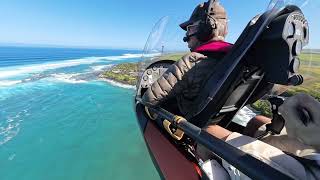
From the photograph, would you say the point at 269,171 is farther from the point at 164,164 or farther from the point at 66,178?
the point at 66,178

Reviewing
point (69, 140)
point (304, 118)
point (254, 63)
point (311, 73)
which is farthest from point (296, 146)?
point (69, 140)

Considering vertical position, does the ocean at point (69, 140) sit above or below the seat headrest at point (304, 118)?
below

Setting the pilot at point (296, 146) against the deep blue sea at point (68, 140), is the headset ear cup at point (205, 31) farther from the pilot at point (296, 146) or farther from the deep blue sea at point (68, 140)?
the deep blue sea at point (68, 140)

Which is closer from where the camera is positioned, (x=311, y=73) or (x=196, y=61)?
(x=311, y=73)

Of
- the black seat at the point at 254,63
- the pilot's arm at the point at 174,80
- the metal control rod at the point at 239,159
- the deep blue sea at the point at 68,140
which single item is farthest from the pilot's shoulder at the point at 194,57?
the deep blue sea at the point at 68,140

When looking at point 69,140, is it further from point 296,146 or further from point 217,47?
point 296,146

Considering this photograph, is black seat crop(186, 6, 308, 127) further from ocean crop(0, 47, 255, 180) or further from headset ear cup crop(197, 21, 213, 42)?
ocean crop(0, 47, 255, 180)

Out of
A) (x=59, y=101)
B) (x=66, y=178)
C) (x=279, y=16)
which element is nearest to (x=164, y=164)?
(x=279, y=16)
